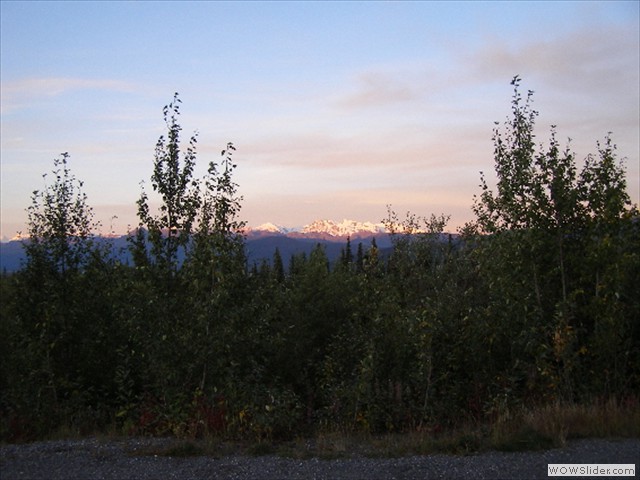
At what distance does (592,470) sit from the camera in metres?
7.35

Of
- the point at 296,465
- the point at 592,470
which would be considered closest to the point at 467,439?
the point at 592,470

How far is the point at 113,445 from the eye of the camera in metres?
9.30

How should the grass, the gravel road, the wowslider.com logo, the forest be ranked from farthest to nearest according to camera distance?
the forest → the grass → the gravel road → the wowslider.com logo

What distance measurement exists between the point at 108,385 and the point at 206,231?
13.7 feet

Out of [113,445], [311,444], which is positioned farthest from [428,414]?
[113,445]

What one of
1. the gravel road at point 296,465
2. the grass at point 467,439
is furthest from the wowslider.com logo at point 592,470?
the grass at point 467,439

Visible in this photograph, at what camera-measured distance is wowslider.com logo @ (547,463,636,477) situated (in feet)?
23.8

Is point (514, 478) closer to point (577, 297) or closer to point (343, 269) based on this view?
point (577, 297)

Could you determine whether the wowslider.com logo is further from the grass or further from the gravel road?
the grass

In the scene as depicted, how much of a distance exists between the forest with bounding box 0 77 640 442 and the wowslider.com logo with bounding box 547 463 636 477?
7.31 feet

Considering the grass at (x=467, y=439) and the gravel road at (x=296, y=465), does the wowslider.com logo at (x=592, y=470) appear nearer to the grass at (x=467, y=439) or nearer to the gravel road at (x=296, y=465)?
the gravel road at (x=296, y=465)

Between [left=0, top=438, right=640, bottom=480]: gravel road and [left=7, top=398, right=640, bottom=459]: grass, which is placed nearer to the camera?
[left=0, top=438, right=640, bottom=480]: gravel road

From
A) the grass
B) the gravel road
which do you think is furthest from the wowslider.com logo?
the grass

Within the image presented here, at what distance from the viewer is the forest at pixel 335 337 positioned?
10664mm
